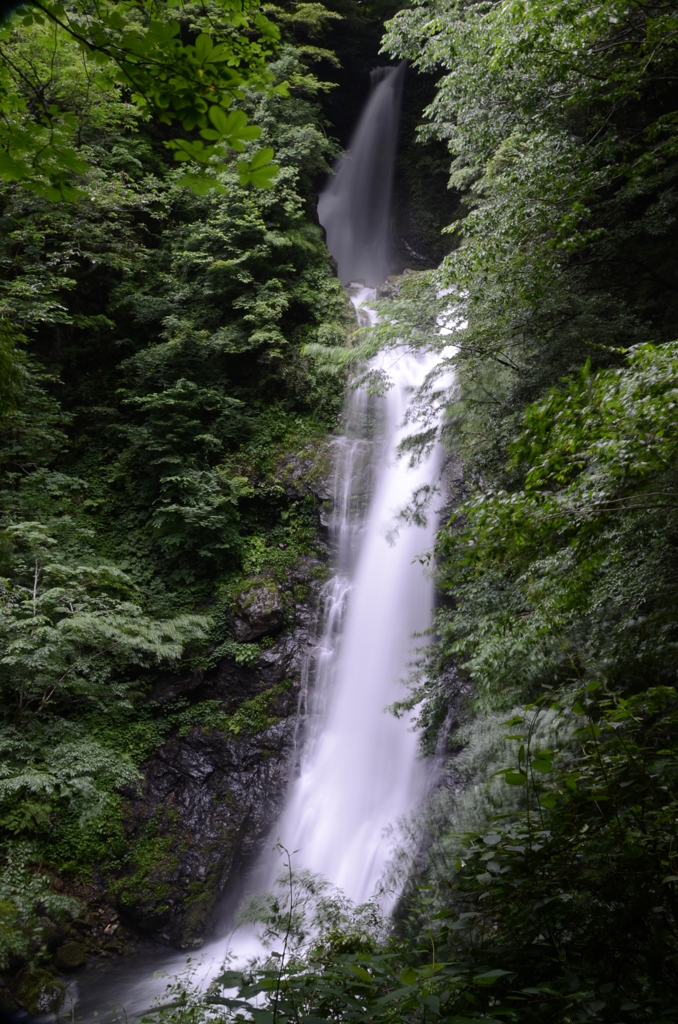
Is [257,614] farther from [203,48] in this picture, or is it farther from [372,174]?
[372,174]

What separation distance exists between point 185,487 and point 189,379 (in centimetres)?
229

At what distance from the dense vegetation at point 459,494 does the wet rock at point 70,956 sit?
0.51 m

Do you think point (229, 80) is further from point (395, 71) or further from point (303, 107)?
point (395, 71)

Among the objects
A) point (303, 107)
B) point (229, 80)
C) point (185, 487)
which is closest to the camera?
point (229, 80)

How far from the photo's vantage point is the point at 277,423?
10445 mm

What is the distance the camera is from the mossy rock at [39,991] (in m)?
4.93

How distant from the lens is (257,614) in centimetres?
858

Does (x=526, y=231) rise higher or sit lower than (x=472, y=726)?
higher

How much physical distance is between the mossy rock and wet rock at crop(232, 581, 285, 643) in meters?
4.19

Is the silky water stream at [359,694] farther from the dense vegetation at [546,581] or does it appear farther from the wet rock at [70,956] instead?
the dense vegetation at [546,581]

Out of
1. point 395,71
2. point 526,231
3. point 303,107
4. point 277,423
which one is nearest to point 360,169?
point 395,71

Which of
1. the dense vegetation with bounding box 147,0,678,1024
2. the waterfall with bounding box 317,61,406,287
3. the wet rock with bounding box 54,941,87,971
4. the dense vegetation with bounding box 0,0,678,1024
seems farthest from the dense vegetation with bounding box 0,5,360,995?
the waterfall with bounding box 317,61,406,287

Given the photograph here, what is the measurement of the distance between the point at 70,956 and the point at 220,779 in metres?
2.34

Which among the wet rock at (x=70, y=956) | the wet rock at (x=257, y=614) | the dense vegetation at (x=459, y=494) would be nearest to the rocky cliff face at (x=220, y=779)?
the wet rock at (x=257, y=614)
